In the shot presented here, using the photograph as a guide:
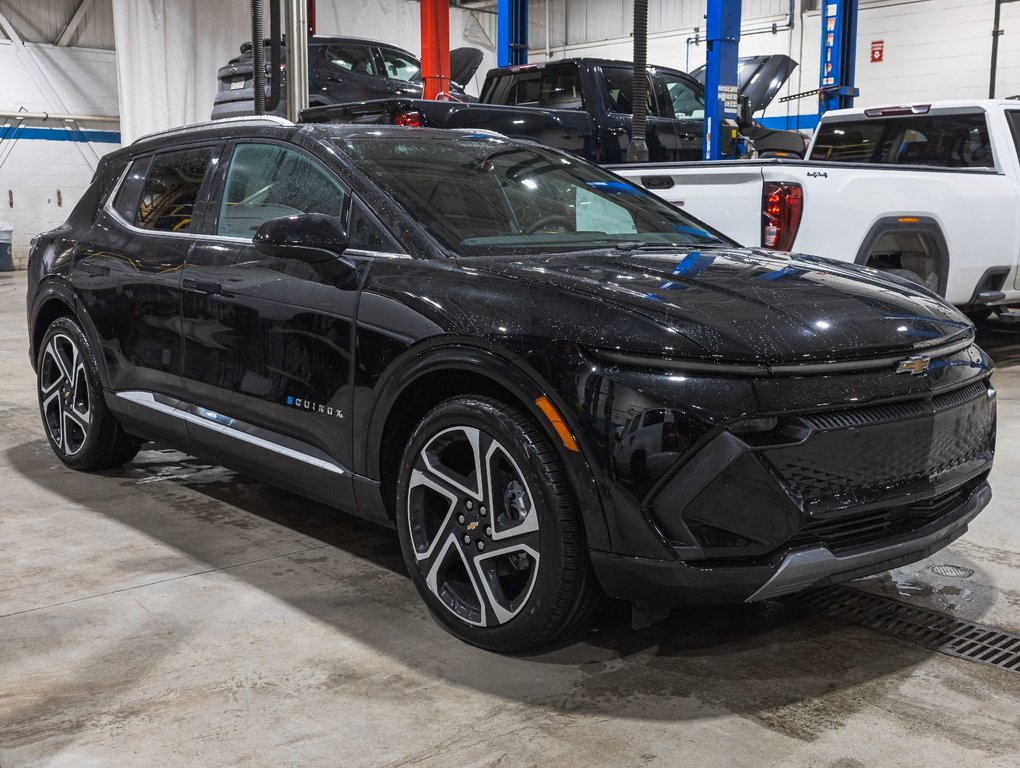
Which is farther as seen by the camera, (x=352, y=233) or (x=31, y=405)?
(x=31, y=405)

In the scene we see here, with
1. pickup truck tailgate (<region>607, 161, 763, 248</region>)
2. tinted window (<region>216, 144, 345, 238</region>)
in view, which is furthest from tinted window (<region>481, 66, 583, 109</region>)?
tinted window (<region>216, 144, 345, 238</region>)

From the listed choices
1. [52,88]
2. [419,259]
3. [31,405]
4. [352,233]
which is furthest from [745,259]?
[52,88]

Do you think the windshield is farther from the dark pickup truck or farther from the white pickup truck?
the dark pickup truck

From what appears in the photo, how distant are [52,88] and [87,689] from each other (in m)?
21.2

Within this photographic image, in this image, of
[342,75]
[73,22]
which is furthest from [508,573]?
[73,22]

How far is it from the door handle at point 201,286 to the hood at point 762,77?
7851 millimetres

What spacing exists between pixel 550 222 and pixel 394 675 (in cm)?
166

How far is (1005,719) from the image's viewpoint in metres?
2.74

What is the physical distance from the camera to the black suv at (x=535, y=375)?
271 cm

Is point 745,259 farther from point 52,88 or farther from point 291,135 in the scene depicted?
point 52,88

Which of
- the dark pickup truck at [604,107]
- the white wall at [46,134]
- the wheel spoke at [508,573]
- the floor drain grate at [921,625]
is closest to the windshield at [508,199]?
the wheel spoke at [508,573]

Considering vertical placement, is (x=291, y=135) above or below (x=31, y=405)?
above

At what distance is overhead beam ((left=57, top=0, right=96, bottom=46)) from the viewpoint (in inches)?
846

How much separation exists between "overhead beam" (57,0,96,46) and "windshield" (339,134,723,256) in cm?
2008
